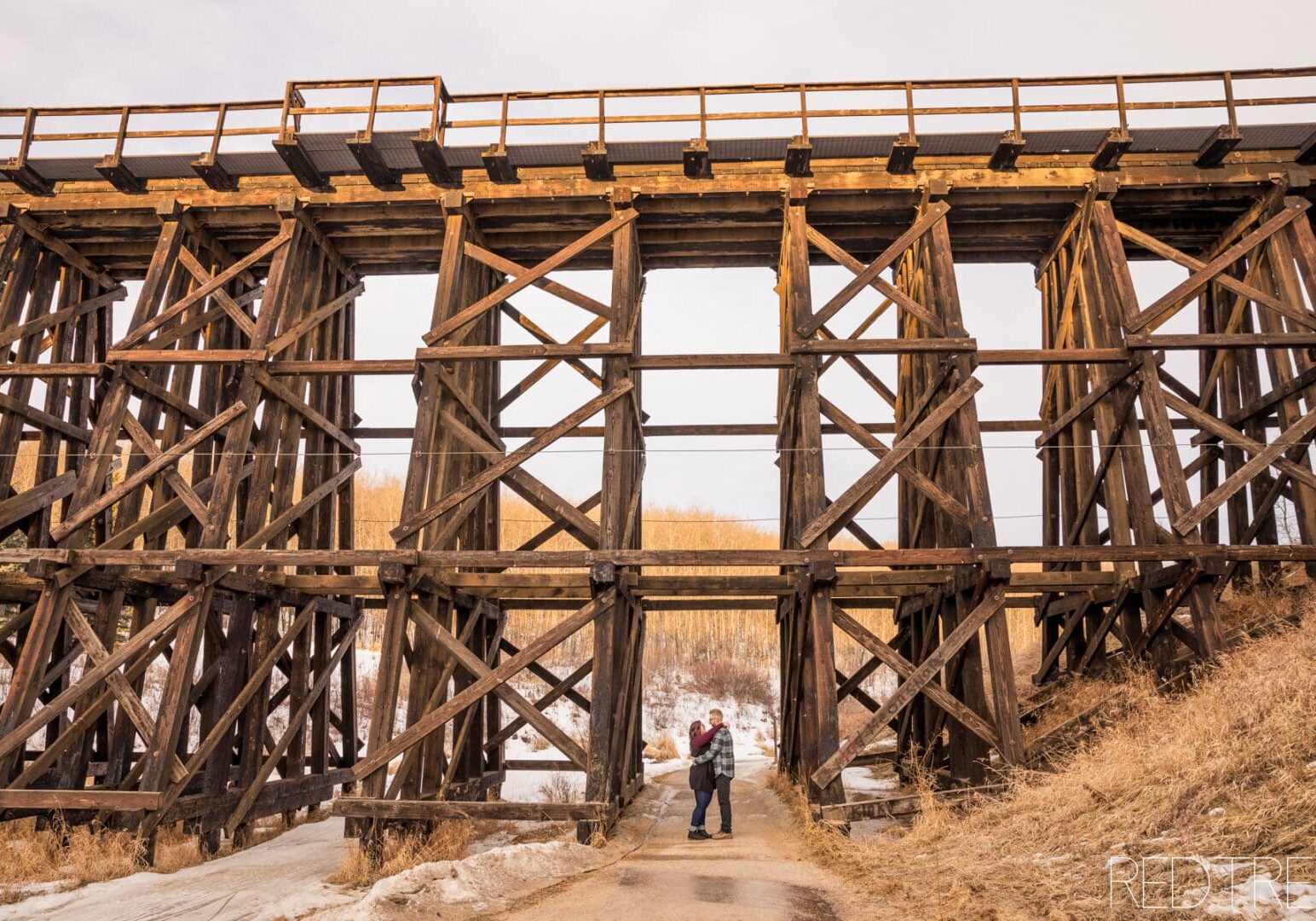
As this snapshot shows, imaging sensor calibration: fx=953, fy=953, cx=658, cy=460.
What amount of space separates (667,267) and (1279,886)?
35.1ft

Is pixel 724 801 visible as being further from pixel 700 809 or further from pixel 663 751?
pixel 663 751

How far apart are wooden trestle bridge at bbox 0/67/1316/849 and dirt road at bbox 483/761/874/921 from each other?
0.85m

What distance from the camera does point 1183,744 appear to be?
684cm

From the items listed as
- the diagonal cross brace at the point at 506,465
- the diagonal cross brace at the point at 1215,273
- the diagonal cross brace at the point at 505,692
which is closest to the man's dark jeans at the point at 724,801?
the diagonal cross brace at the point at 505,692

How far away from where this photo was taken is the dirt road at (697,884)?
258 inches

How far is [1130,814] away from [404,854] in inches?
244

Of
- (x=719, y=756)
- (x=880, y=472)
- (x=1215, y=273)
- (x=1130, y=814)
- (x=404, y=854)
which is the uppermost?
(x=1215, y=273)

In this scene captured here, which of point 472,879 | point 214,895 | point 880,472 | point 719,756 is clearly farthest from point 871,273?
point 214,895

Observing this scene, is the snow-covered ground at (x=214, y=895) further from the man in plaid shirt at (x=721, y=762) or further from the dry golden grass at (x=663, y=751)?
the dry golden grass at (x=663, y=751)

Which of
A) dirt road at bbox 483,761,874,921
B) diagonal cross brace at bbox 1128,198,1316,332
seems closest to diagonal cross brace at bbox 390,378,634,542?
dirt road at bbox 483,761,874,921

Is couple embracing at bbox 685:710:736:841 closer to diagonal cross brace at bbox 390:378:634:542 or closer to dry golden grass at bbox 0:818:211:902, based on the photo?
diagonal cross brace at bbox 390:378:634:542

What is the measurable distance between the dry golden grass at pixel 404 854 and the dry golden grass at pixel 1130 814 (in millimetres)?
3484

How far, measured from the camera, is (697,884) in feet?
24.1

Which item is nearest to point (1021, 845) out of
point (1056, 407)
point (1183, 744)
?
point (1183, 744)
